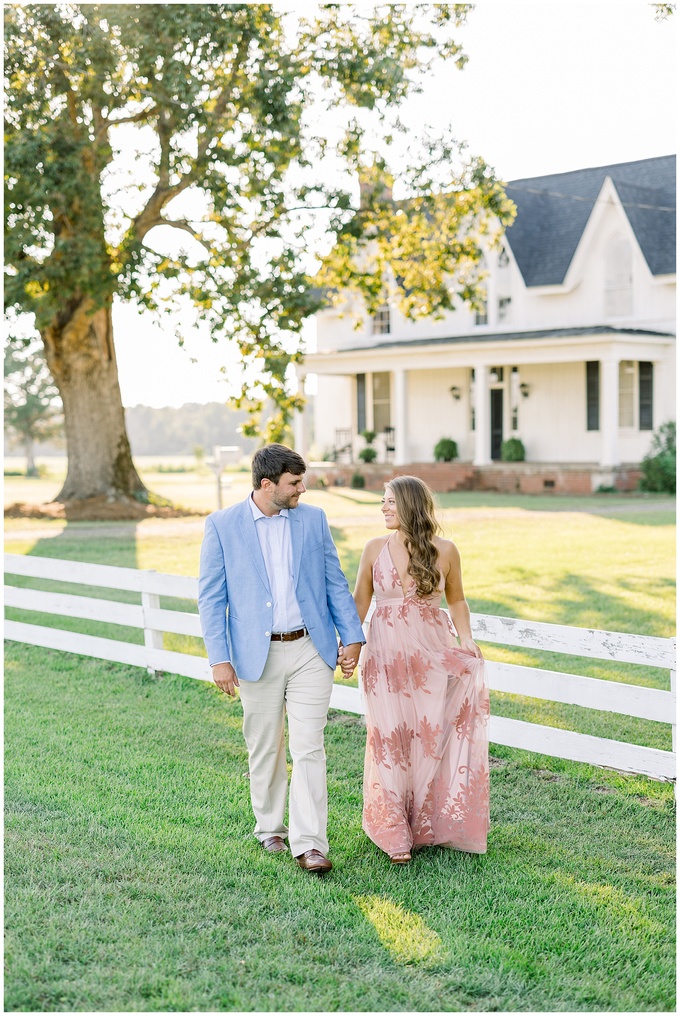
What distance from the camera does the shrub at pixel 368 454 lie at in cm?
3353

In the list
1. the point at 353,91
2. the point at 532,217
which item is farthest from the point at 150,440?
the point at 353,91

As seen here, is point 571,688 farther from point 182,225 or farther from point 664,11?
point 182,225

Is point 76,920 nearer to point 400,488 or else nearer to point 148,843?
point 148,843

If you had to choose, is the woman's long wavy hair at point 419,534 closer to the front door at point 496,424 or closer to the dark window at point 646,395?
the dark window at point 646,395

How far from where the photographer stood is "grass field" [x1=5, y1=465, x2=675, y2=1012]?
4.16m

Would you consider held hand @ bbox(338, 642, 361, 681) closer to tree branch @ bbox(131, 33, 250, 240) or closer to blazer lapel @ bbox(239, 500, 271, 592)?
blazer lapel @ bbox(239, 500, 271, 592)

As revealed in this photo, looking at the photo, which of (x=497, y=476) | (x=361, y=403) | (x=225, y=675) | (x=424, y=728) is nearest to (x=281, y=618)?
(x=225, y=675)

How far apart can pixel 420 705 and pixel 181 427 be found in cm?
11251

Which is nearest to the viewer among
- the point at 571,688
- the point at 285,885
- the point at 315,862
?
the point at 285,885

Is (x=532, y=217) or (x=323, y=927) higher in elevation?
(x=532, y=217)

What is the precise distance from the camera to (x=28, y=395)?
65.4m

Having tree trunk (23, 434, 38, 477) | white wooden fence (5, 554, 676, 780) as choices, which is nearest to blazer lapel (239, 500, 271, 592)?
white wooden fence (5, 554, 676, 780)

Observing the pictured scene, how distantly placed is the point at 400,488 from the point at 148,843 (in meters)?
2.19

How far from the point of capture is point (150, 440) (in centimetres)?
11631
